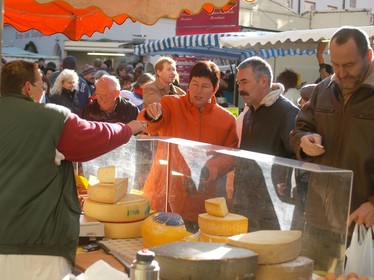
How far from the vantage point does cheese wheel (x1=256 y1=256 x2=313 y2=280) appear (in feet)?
6.91

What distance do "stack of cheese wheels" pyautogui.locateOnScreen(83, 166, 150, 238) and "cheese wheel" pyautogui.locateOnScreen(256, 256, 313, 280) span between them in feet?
3.90

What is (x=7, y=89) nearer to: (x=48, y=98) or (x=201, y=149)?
(x=201, y=149)

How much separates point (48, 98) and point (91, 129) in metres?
5.59

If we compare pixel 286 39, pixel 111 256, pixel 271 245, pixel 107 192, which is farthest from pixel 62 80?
pixel 271 245

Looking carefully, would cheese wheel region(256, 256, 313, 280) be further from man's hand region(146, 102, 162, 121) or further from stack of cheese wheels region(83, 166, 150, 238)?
man's hand region(146, 102, 162, 121)

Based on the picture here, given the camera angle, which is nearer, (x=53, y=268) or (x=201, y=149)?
(x=53, y=268)

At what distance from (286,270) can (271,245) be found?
106 millimetres

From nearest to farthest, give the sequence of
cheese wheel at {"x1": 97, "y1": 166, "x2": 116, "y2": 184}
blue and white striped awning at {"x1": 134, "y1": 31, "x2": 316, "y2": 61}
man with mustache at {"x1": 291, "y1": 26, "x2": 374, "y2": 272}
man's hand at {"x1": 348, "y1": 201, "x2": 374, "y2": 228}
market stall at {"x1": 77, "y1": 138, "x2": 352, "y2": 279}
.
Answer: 1. market stall at {"x1": 77, "y1": 138, "x2": 352, "y2": 279}
2. man's hand at {"x1": 348, "y1": 201, "x2": 374, "y2": 228}
3. man with mustache at {"x1": 291, "y1": 26, "x2": 374, "y2": 272}
4. cheese wheel at {"x1": 97, "y1": 166, "x2": 116, "y2": 184}
5. blue and white striped awning at {"x1": 134, "y1": 31, "x2": 316, "y2": 61}

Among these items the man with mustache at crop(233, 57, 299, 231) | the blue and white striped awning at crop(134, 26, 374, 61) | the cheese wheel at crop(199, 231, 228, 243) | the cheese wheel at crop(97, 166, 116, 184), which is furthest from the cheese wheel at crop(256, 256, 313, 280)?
the blue and white striped awning at crop(134, 26, 374, 61)

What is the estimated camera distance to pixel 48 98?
816cm

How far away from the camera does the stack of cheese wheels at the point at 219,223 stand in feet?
8.43

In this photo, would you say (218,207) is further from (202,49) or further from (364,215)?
(202,49)

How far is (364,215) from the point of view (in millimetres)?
2639

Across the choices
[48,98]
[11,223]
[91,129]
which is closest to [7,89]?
[91,129]
